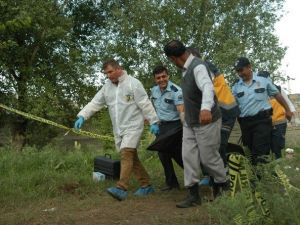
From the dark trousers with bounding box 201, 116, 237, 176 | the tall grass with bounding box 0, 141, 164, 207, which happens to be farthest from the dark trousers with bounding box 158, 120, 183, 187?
the dark trousers with bounding box 201, 116, 237, 176

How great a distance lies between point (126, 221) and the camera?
15.3ft

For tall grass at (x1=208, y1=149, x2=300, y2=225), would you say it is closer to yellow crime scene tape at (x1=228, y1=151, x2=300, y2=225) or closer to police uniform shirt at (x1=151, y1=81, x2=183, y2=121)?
yellow crime scene tape at (x1=228, y1=151, x2=300, y2=225)

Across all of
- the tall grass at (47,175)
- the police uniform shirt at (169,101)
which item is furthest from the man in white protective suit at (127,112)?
the tall grass at (47,175)

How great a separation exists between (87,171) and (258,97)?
126 inches

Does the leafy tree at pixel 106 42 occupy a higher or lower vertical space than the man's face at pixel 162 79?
higher

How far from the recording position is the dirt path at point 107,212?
183 inches

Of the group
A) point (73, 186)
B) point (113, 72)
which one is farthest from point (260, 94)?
point (73, 186)

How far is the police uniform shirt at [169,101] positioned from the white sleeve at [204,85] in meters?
1.18

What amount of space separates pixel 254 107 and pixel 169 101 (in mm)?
1089

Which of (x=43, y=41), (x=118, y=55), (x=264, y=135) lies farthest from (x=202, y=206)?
(x=118, y=55)

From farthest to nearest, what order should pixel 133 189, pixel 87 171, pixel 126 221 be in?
pixel 87 171
pixel 133 189
pixel 126 221

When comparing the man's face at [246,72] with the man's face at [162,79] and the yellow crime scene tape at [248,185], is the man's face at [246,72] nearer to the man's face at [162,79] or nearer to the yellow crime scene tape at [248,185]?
the man's face at [162,79]

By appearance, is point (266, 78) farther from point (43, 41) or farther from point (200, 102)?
point (43, 41)

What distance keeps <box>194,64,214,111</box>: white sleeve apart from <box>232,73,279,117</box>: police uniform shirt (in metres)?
1.13
